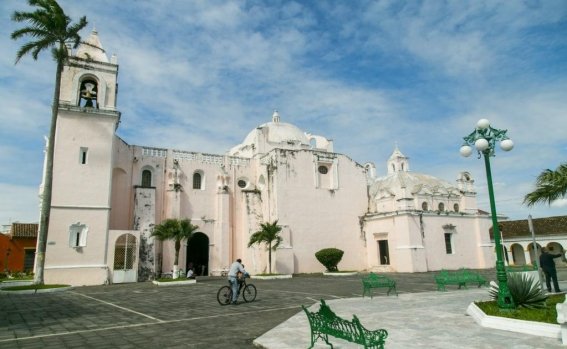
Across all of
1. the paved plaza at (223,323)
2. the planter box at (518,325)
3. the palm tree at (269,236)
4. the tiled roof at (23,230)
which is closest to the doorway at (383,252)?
the palm tree at (269,236)

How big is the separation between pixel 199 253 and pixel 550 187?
20533mm

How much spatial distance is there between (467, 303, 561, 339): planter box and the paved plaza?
0.55 feet

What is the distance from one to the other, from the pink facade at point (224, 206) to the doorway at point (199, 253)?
0.07 m

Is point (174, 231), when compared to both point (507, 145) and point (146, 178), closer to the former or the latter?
point (146, 178)

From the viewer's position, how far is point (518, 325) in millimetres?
6301

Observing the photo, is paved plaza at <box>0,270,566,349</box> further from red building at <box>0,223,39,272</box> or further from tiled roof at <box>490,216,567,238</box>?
tiled roof at <box>490,216,567,238</box>

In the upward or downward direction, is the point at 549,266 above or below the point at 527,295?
above

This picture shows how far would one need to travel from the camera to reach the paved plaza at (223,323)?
611 cm

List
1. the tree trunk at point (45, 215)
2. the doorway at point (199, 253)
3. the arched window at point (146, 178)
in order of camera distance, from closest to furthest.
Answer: the tree trunk at point (45, 215), the arched window at point (146, 178), the doorway at point (199, 253)

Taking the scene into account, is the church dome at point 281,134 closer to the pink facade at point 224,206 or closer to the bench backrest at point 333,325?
the pink facade at point 224,206

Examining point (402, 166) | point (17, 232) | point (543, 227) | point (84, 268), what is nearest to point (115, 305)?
point (84, 268)

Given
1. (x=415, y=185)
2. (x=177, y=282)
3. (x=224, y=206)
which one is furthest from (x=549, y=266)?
(x=415, y=185)

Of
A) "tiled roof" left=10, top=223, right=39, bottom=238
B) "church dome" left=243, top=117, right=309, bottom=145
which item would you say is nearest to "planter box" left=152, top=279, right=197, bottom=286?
"church dome" left=243, top=117, right=309, bottom=145

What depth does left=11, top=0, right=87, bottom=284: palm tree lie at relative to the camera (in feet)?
57.0
